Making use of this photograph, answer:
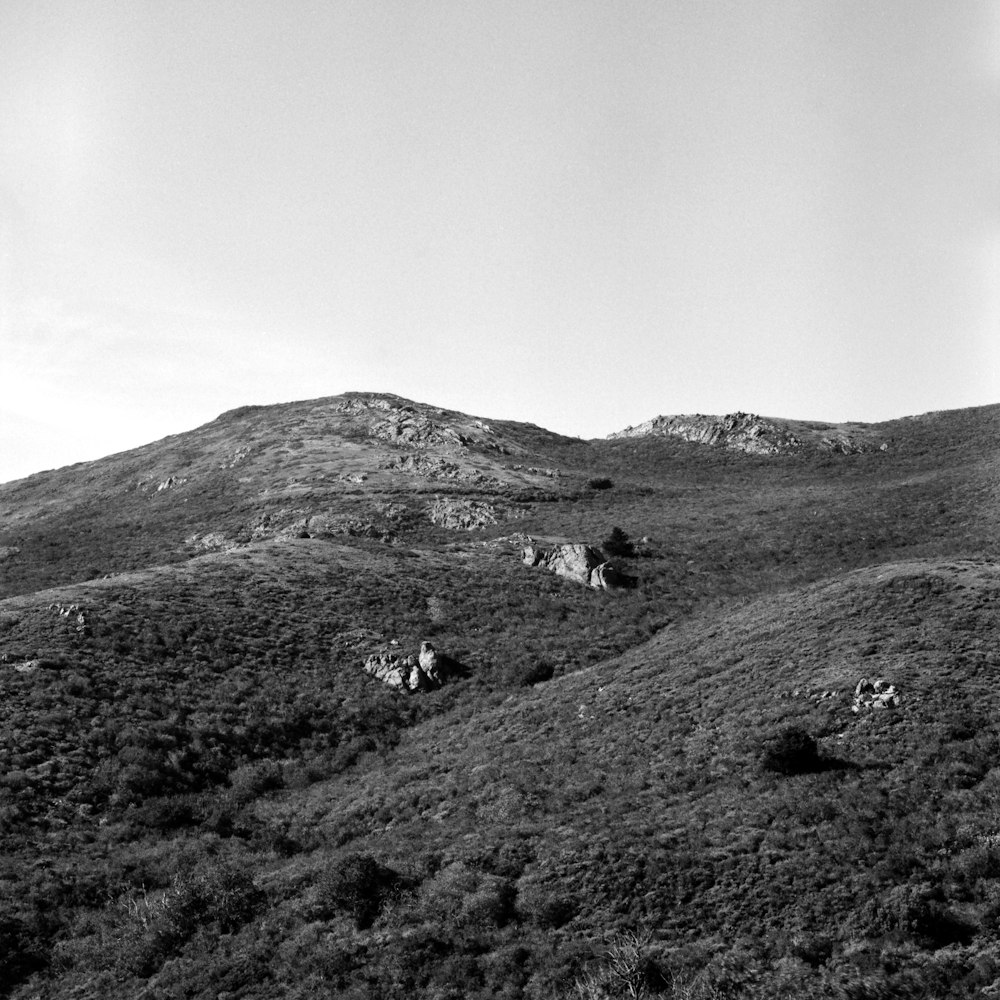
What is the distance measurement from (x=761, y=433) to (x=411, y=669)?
2988 inches

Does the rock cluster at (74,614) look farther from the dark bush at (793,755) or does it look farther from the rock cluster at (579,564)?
the dark bush at (793,755)

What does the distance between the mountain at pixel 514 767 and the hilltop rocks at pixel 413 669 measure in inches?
9.6

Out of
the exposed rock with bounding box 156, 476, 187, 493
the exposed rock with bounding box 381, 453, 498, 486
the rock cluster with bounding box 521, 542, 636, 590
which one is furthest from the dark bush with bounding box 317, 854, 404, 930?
the exposed rock with bounding box 156, 476, 187, 493

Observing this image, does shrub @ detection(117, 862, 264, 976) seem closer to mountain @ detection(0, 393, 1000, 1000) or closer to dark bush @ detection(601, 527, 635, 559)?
mountain @ detection(0, 393, 1000, 1000)

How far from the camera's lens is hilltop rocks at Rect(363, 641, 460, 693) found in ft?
127

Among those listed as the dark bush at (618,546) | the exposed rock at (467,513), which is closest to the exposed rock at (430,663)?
the dark bush at (618,546)

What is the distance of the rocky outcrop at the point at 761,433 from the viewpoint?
95000 millimetres

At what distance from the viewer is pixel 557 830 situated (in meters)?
21.7

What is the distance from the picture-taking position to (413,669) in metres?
39.2

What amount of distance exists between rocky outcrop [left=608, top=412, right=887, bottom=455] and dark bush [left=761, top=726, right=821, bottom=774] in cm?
7856

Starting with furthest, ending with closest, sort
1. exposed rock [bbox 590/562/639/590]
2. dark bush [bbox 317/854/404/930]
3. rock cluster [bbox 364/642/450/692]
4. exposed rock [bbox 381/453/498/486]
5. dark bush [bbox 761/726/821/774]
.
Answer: exposed rock [bbox 381/453/498/486]
exposed rock [bbox 590/562/639/590]
rock cluster [bbox 364/642/450/692]
dark bush [bbox 761/726/821/774]
dark bush [bbox 317/854/404/930]

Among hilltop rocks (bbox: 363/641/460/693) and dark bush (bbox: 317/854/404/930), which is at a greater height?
hilltop rocks (bbox: 363/641/460/693)

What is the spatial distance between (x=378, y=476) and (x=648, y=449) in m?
42.2

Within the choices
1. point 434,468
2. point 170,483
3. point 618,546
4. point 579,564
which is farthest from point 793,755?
point 170,483
